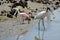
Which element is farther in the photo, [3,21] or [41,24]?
[3,21]

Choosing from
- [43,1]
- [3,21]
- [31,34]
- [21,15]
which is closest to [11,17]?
[3,21]

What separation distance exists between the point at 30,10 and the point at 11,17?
259 cm

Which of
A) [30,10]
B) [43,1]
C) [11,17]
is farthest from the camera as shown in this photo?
[43,1]

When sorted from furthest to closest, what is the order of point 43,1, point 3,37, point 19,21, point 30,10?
point 43,1
point 30,10
point 19,21
point 3,37

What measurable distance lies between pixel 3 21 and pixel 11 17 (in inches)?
38.5

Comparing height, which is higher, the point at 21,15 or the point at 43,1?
the point at 21,15

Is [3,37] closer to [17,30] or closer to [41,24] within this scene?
[17,30]

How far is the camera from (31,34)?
448 inches

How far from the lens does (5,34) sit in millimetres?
11555

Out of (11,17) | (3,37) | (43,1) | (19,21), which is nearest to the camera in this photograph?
(3,37)

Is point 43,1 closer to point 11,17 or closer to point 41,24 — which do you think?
point 11,17

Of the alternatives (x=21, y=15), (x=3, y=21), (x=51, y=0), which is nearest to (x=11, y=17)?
(x=3, y=21)

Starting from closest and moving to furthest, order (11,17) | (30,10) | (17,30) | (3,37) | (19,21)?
(3,37)
(17,30)
(19,21)
(11,17)
(30,10)

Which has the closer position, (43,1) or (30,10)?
(30,10)
